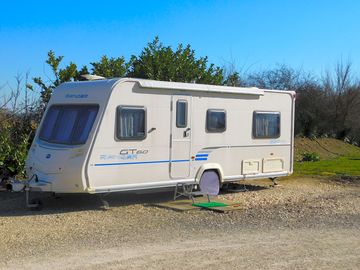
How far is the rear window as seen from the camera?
9.83 m

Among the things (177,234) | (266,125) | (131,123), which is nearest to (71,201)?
(131,123)

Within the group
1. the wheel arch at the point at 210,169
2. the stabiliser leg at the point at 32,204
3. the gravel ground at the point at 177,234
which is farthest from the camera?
the wheel arch at the point at 210,169

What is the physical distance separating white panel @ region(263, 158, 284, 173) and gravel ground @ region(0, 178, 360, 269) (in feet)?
3.18

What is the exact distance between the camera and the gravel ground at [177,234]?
6562 millimetres

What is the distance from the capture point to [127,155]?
10.2 meters

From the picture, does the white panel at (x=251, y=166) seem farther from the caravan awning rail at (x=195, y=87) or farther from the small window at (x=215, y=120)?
the caravan awning rail at (x=195, y=87)

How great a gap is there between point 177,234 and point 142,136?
280 centimetres

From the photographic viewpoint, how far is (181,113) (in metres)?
11.0

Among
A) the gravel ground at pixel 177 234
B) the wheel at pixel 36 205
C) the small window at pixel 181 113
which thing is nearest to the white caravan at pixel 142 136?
Answer: the small window at pixel 181 113

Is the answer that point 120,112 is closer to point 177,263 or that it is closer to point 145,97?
point 145,97

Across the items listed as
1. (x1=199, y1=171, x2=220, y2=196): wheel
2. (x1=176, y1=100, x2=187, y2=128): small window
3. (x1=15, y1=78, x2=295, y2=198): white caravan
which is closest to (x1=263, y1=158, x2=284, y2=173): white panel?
(x1=15, y1=78, x2=295, y2=198): white caravan

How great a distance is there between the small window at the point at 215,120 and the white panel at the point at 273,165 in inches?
72.0

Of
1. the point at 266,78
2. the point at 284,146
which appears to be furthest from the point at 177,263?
the point at 266,78

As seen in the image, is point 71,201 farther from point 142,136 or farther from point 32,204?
point 142,136
